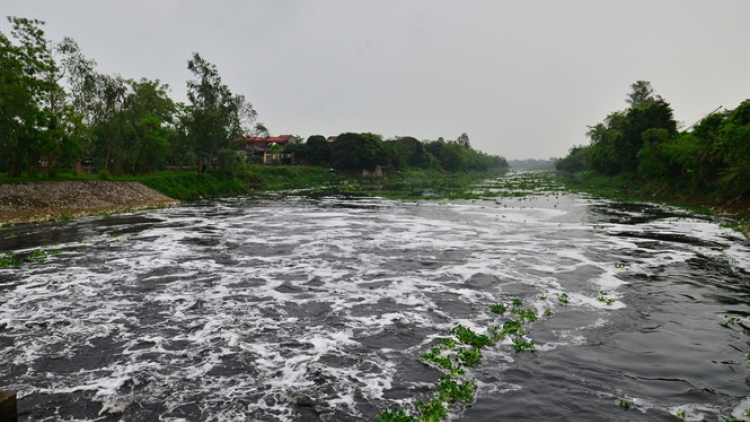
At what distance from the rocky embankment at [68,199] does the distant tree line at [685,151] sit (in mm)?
55947

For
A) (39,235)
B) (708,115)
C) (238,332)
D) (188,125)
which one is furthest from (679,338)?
(188,125)

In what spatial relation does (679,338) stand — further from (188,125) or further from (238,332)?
(188,125)

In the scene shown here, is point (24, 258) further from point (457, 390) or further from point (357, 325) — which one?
point (457, 390)

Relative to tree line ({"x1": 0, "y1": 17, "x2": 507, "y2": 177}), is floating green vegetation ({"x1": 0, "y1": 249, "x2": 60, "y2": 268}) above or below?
below

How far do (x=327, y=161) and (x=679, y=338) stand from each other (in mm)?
108003

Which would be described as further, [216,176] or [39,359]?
[216,176]

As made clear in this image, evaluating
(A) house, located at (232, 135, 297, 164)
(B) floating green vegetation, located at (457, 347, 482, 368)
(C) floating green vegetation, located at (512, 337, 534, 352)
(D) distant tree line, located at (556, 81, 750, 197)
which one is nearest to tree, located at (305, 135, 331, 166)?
(A) house, located at (232, 135, 297, 164)

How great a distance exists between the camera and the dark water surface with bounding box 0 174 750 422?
320 inches

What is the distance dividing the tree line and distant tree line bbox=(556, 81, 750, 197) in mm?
59420

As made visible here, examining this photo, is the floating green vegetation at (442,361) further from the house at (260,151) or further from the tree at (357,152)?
the house at (260,151)

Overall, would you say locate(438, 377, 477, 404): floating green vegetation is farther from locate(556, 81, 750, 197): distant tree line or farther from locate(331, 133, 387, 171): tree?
locate(331, 133, 387, 171): tree

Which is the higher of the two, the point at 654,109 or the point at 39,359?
the point at 654,109

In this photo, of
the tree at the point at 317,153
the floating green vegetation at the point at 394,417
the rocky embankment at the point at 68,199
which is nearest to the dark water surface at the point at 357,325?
the floating green vegetation at the point at 394,417

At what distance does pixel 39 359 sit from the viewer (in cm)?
979
